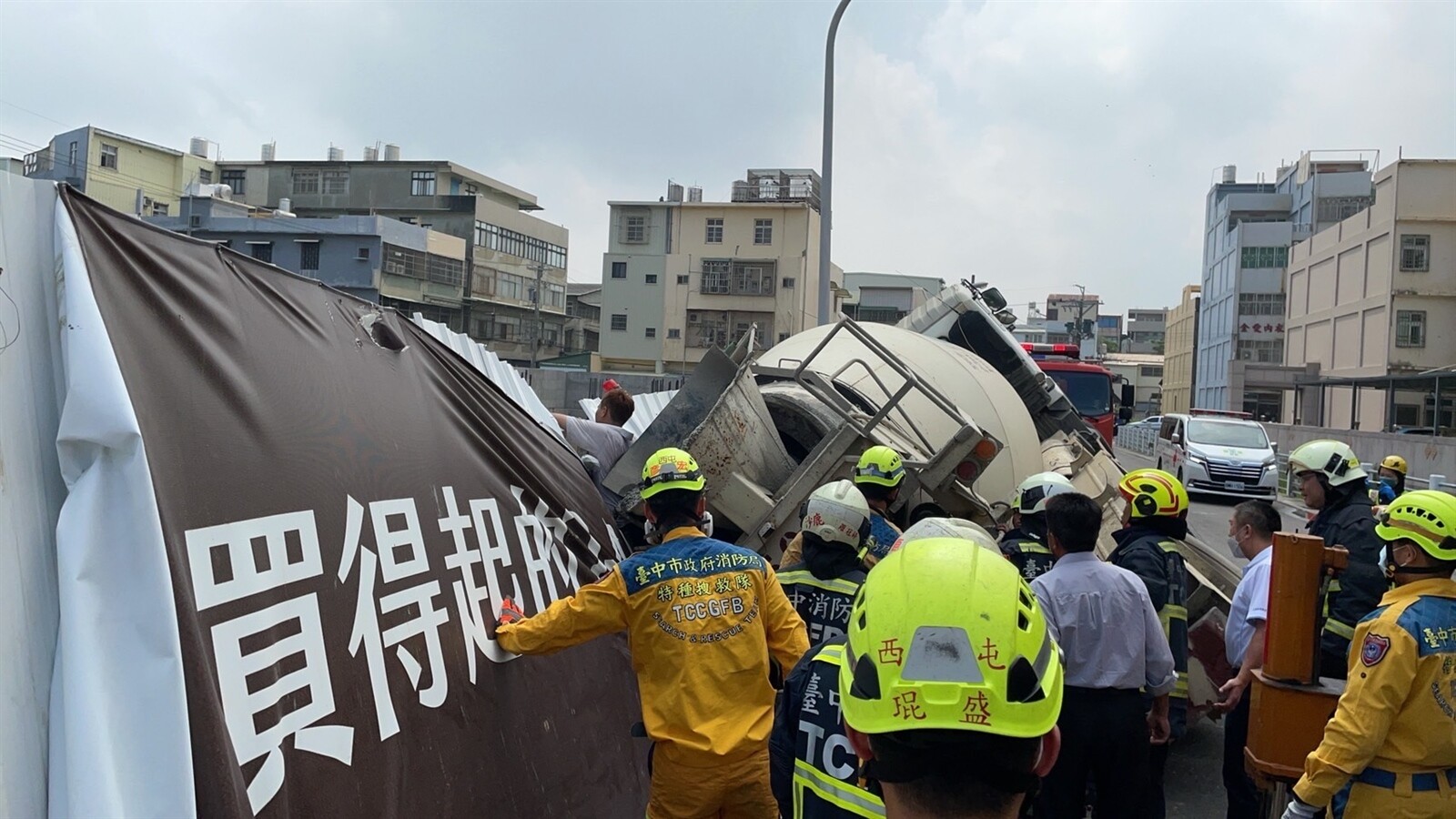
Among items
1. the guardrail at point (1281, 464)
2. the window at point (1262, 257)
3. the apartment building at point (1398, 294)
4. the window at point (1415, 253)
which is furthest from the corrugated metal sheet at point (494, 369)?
the window at point (1262, 257)

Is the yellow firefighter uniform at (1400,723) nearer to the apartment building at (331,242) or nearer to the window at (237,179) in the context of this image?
the apartment building at (331,242)

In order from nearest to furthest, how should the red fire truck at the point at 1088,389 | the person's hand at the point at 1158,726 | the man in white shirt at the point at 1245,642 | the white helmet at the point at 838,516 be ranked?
the white helmet at the point at 838,516
the person's hand at the point at 1158,726
the man in white shirt at the point at 1245,642
the red fire truck at the point at 1088,389

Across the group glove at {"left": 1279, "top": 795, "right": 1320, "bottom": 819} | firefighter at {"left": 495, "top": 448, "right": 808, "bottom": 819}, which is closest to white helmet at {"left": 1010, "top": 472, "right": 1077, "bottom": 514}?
glove at {"left": 1279, "top": 795, "right": 1320, "bottom": 819}

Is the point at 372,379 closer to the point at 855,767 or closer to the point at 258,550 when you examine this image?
the point at 258,550

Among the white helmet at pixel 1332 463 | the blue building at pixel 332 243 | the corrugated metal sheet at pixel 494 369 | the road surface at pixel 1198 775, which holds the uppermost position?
the blue building at pixel 332 243

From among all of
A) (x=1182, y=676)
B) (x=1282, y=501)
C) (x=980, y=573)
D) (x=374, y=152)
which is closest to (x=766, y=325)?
(x=374, y=152)

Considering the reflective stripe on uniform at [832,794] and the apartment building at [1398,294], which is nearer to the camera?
the reflective stripe on uniform at [832,794]

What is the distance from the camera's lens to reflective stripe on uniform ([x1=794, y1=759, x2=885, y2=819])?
2.63m

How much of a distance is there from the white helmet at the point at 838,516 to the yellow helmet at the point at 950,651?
2206 mm

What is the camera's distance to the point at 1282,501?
76.2ft

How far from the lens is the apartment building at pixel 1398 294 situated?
39250 millimetres

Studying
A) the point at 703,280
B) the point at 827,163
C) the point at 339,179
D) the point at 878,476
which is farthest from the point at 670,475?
the point at 339,179

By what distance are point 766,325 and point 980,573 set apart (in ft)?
183

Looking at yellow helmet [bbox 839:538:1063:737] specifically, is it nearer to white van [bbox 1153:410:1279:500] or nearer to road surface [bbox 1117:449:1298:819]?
road surface [bbox 1117:449:1298:819]
